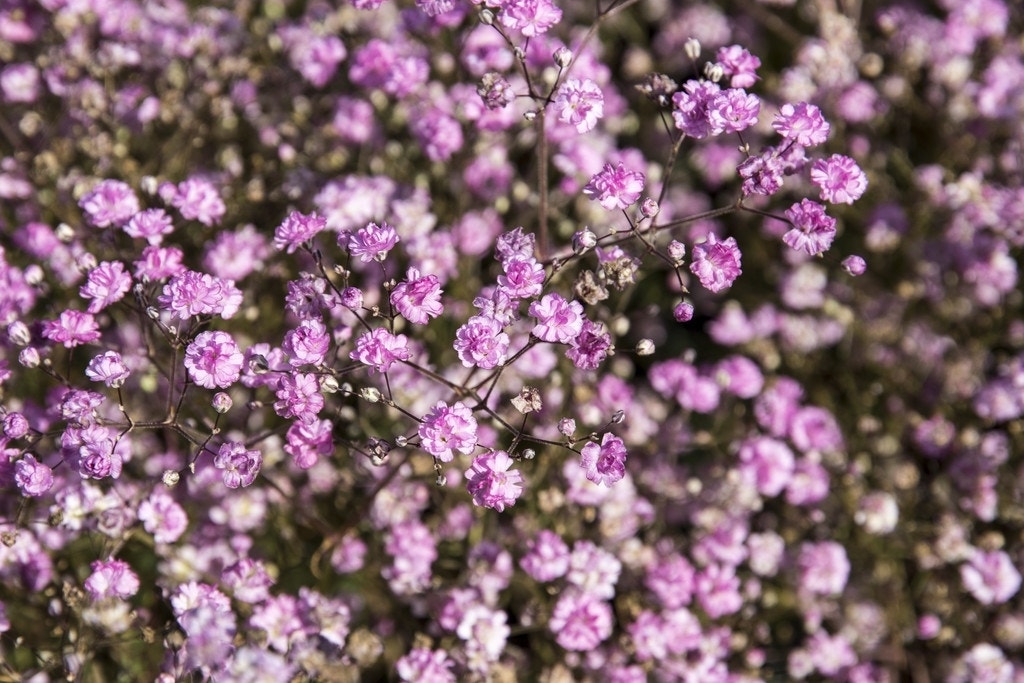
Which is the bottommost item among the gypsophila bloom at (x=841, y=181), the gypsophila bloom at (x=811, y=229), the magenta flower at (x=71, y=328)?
the magenta flower at (x=71, y=328)

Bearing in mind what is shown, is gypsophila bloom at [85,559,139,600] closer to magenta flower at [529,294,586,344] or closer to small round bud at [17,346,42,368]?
small round bud at [17,346,42,368]

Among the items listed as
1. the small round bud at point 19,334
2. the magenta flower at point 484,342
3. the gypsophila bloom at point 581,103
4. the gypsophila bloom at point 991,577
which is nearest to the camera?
the magenta flower at point 484,342

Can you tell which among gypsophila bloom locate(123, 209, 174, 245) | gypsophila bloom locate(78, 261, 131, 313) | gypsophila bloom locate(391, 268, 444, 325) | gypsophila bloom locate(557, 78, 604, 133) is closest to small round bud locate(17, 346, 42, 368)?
gypsophila bloom locate(78, 261, 131, 313)

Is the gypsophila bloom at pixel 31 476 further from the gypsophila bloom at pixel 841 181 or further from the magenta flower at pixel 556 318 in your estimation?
the gypsophila bloom at pixel 841 181

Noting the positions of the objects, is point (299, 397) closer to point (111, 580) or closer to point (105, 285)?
point (105, 285)

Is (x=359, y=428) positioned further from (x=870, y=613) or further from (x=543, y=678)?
(x=870, y=613)

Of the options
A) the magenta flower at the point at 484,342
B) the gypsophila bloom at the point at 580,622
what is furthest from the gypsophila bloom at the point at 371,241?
the gypsophila bloom at the point at 580,622

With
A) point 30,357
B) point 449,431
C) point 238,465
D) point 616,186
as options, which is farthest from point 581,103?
point 30,357
